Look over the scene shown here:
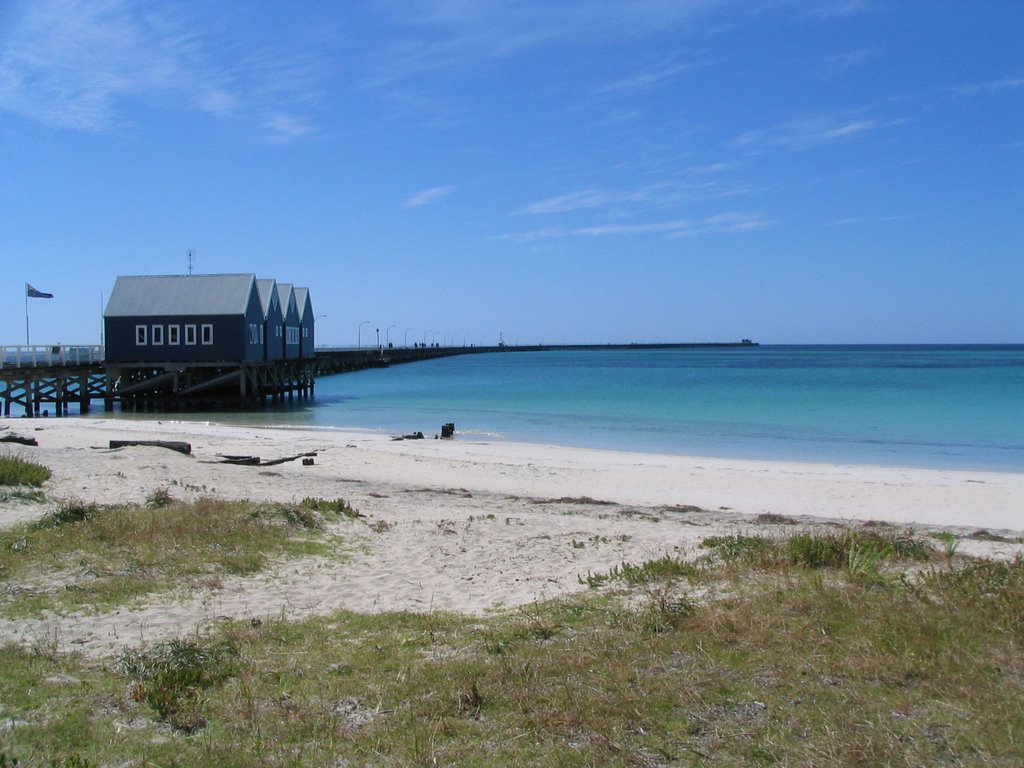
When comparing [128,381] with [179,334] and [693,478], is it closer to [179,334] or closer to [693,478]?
[179,334]

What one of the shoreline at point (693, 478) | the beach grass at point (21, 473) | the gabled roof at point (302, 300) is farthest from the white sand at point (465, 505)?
the gabled roof at point (302, 300)

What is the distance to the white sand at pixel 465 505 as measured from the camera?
27.8 feet

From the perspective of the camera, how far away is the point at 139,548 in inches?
381

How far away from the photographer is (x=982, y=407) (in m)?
43.8

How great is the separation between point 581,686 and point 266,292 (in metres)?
47.8

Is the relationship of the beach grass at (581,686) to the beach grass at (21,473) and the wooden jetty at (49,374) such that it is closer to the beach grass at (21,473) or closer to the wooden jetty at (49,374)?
the beach grass at (21,473)

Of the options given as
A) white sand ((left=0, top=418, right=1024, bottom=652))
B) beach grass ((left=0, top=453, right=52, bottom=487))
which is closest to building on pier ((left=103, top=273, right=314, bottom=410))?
white sand ((left=0, top=418, right=1024, bottom=652))

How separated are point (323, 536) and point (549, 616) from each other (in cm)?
472

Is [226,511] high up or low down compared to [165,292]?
down

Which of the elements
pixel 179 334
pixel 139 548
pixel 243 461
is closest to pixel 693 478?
pixel 243 461

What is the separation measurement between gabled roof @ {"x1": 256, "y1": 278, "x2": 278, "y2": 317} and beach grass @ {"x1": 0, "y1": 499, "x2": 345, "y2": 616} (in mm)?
38617

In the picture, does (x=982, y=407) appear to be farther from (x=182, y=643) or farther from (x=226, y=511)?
(x=182, y=643)

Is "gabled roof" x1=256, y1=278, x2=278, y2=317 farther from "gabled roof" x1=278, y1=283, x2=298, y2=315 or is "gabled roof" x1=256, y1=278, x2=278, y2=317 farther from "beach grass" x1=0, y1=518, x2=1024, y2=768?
"beach grass" x1=0, y1=518, x2=1024, y2=768

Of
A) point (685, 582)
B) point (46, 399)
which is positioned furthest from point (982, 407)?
point (46, 399)
